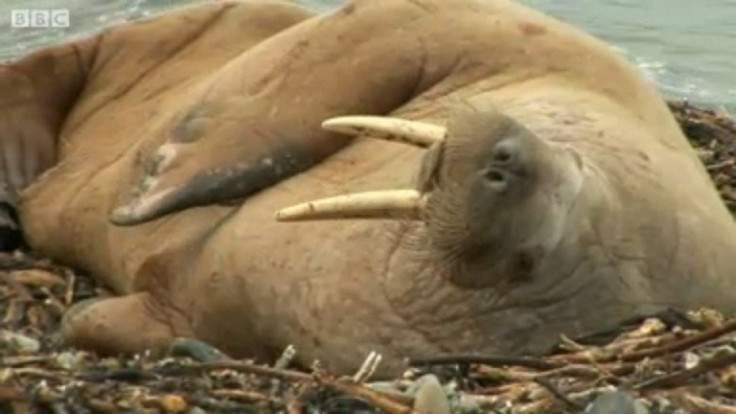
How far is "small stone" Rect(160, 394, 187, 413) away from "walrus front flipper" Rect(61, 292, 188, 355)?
1.27m

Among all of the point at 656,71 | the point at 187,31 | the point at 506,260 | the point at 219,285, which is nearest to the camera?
the point at 506,260

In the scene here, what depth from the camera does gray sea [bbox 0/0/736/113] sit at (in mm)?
14273

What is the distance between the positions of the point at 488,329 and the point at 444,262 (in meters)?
0.25

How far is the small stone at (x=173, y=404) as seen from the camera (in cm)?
531

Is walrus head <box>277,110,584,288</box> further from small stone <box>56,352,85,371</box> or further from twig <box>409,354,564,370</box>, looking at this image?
small stone <box>56,352,85,371</box>

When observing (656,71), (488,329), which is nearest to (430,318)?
(488,329)

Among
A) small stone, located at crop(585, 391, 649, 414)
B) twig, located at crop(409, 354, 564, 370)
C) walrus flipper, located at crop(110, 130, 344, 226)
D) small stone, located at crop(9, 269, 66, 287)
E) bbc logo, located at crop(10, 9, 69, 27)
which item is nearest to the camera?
small stone, located at crop(585, 391, 649, 414)

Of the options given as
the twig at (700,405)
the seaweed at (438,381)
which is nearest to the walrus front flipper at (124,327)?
the seaweed at (438,381)

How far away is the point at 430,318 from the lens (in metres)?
5.88

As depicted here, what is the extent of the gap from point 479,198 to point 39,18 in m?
10.5

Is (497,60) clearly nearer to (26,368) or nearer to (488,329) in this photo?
(488,329)

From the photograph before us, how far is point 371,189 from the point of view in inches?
251

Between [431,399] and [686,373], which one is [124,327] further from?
[686,373]

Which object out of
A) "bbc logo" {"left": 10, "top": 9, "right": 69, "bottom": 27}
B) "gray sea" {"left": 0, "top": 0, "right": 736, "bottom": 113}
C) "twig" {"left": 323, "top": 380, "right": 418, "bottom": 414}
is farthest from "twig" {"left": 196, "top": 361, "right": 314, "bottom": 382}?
"bbc logo" {"left": 10, "top": 9, "right": 69, "bottom": 27}
